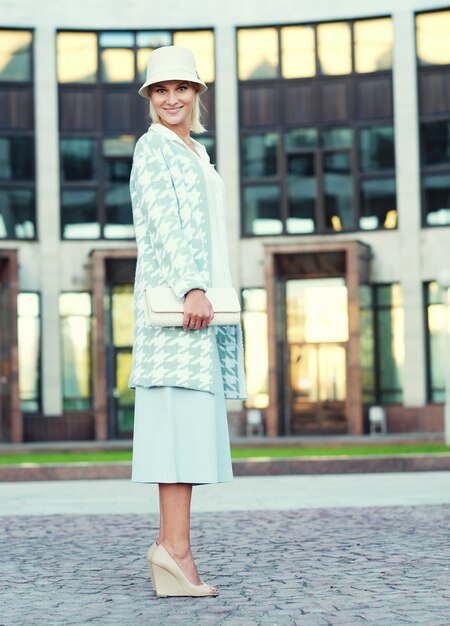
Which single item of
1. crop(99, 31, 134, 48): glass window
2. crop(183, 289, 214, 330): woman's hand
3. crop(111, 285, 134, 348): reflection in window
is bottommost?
crop(183, 289, 214, 330): woman's hand

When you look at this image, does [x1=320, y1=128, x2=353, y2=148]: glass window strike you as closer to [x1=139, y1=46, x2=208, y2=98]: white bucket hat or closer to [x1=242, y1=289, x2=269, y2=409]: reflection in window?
[x1=242, y1=289, x2=269, y2=409]: reflection in window

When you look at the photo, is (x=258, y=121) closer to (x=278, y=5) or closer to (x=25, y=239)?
(x=278, y=5)

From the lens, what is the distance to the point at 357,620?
538cm

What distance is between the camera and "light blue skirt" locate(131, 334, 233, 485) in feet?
20.2

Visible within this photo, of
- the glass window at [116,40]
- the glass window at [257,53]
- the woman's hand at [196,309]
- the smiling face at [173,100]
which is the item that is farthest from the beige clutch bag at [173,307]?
the glass window at [116,40]

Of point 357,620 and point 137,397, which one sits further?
point 137,397

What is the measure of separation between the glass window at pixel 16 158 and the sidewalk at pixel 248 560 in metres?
24.2

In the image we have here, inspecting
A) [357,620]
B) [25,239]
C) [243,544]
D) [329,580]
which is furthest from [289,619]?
[25,239]

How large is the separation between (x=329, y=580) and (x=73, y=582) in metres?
1.18

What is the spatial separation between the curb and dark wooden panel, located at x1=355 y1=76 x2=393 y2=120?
1991 centimetres

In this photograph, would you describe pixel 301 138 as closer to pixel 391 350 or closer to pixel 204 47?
pixel 204 47

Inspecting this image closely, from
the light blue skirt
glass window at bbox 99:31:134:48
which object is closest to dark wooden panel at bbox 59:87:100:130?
glass window at bbox 99:31:134:48

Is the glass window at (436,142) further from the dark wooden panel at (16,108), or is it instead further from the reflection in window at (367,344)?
the dark wooden panel at (16,108)

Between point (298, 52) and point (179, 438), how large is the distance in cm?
3234
